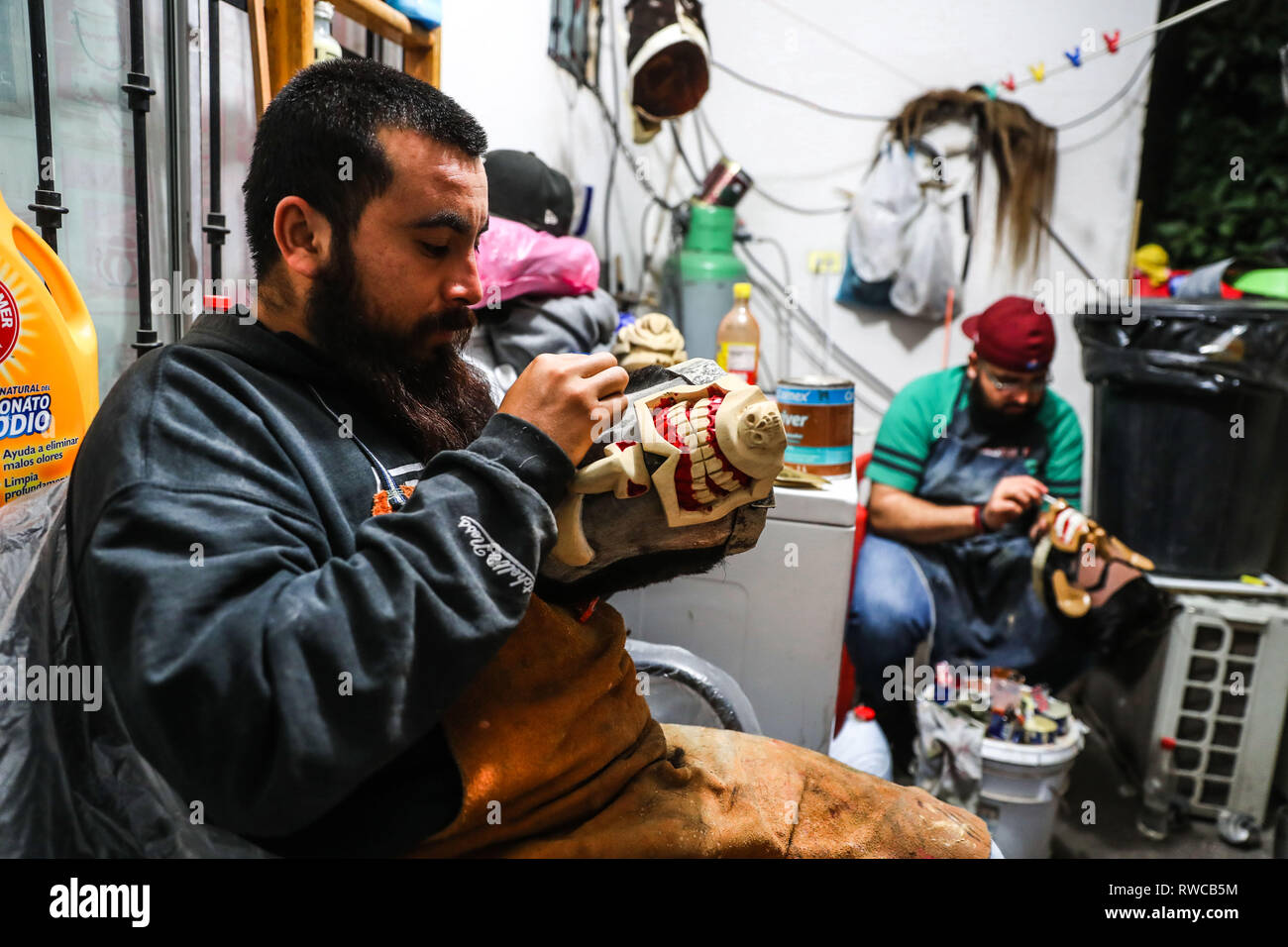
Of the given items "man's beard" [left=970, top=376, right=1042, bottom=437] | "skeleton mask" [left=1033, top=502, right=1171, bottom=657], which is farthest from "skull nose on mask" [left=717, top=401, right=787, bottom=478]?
"man's beard" [left=970, top=376, right=1042, bottom=437]

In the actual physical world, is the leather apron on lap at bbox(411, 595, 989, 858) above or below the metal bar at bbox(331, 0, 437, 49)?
below

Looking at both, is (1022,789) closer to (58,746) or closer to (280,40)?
(58,746)

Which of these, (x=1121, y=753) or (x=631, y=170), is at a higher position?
(x=631, y=170)

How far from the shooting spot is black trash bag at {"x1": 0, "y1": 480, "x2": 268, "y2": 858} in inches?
29.9

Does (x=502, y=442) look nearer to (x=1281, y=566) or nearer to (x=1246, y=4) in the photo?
(x=1281, y=566)

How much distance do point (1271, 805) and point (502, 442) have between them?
2.33 m

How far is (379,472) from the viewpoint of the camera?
2.84ft

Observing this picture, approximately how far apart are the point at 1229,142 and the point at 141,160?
3.60m

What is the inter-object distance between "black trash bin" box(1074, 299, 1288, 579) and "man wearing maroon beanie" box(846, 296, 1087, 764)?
0.13m

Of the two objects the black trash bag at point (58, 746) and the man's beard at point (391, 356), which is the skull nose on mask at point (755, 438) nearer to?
the man's beard at point (391, 356)

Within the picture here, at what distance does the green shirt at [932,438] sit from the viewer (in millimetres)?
2238

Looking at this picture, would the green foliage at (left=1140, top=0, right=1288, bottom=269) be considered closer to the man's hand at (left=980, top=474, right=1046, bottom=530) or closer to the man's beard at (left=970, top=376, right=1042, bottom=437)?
the man's beard at (left=970, top=376, right=1042, bottom=437)

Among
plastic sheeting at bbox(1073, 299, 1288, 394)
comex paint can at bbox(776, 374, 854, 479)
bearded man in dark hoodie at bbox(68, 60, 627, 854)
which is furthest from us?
plastic sheeting at bbox(1073, 299, 1288, 394)
